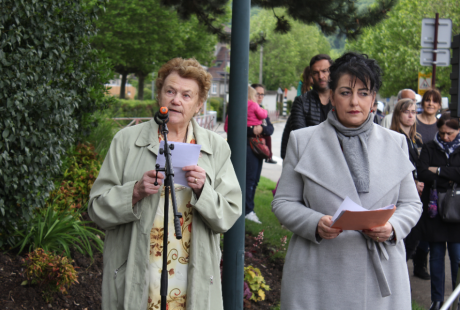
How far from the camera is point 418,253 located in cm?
641

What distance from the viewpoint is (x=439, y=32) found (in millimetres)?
11898

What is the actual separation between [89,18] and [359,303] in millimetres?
4326

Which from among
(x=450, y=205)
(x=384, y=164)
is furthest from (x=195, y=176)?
(x=450, y=205)

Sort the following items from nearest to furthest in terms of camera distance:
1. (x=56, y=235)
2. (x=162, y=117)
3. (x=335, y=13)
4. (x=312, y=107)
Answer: (x=162, y=117), (x=56, y=235), (x=312, y=107), (x=335, y=13)

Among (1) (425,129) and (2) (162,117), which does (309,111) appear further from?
(2) (162,117)

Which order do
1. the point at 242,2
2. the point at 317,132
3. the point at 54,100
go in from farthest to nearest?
the point at 54,100
the point at 242,2
the point at 317,132

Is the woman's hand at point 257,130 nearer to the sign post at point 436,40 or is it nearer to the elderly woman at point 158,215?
the elderly woman at point 158,215

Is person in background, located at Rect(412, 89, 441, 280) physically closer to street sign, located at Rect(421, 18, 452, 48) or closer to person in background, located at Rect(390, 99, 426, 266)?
person in background, located at Rect(390, 99, 426, 266)

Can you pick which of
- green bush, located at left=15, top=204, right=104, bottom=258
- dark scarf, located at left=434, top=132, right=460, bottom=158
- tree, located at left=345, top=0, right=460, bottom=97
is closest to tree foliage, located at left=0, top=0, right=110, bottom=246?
green bush, located at left=15, top=204, right=104, bottom=258

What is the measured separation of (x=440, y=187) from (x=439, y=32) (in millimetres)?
7770

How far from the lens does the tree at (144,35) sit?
30203mm

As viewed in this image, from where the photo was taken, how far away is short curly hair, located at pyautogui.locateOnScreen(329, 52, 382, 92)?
2730 mm

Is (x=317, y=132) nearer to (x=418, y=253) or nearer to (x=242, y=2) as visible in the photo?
(x=242, y=2)

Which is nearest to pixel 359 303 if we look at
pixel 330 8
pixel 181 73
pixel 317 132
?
pixel 317 132
